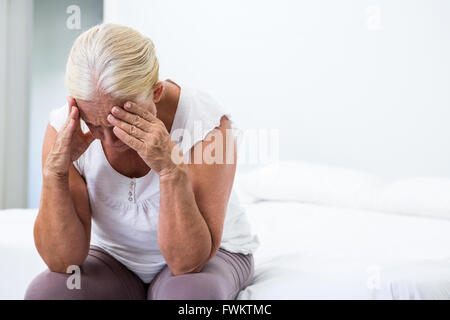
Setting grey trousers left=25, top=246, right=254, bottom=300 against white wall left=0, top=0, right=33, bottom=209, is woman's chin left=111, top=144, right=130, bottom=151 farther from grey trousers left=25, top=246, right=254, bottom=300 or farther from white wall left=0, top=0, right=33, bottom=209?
white wall left=0, top=0, right=33, bottom=209

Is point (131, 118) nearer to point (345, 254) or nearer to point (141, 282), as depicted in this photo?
point (141, 282)

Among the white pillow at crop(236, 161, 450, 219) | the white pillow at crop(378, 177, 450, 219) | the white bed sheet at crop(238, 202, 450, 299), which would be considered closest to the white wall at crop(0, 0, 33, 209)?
the white pillow at crop(236, 161, 450, 219)

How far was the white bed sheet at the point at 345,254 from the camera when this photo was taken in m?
1.09

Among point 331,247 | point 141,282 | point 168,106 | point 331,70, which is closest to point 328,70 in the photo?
point 331,70

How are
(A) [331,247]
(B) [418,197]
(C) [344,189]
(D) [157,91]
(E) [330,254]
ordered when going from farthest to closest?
1. (C) [344,189]
2. (B) [418,197]
3. (A) [331,247]
4. (E) [330,254]
5. (D) [157,91]

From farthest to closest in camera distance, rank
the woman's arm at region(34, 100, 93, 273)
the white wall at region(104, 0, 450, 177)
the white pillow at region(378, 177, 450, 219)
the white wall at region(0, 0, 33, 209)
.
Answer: the white wall at region(0, 0, 33, 209), the white wall at region(104, 0, 450, 177), the white pillow at region(378, 177, 450, 219), the woman's arm at region(34, 100, 93, 273)

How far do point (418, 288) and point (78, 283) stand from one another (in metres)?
0.71

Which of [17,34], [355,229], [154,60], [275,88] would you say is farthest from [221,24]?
[154,60]

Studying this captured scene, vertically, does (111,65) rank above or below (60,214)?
above

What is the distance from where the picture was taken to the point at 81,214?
3.65ft

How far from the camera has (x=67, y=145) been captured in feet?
3.35

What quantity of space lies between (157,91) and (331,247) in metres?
0.84

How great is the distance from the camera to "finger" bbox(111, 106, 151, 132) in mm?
939

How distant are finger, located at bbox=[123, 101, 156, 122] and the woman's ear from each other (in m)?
0.04
